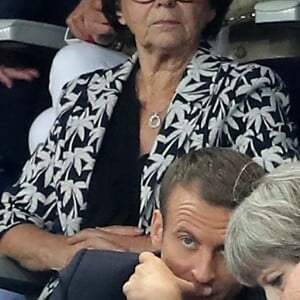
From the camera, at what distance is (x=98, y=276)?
2568 millimetres

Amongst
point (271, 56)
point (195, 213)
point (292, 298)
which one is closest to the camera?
point (292, 298)

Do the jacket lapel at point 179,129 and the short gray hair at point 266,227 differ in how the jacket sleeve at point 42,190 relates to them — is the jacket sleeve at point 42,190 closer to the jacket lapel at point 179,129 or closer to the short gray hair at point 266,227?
the jacket lapel at point 179,129

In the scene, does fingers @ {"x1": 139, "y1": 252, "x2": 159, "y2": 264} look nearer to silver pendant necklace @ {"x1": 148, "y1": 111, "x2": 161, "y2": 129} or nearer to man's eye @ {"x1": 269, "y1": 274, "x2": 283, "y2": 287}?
man's eye @ {"x1": 269, "y1": 274, "x2": 283, "y2": 287}

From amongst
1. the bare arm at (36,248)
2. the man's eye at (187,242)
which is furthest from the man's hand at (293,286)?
the bare arm at (36,248)

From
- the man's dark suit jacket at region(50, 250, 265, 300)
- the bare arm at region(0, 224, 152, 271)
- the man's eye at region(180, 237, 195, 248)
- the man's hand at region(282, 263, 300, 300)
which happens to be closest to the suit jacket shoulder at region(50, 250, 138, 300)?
the man's dark suit jacket at region(50, 250, 265, 300)

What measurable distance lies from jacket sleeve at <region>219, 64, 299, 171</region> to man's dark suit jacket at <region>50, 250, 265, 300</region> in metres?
0.47

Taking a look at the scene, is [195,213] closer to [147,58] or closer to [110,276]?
[110,276]

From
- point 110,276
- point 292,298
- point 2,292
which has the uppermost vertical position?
point 292,298

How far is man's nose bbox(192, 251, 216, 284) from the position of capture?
244 cm

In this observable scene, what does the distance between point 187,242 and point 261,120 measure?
0.57 metres

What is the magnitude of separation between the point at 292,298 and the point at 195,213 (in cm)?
53

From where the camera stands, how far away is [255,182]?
7.43ft

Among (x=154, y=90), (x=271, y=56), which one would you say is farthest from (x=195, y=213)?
(x=271, y=56)

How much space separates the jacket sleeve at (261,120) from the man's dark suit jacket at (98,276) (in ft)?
1.55
